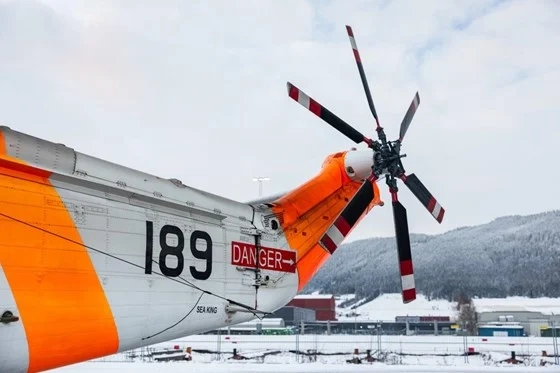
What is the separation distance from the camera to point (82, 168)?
6758mm

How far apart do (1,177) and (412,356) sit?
18888mm

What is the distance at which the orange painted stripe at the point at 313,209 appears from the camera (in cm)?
1012

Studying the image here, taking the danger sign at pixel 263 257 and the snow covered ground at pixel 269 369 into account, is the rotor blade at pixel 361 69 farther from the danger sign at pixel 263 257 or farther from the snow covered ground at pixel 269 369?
the snow covered ground at pixel 269 369

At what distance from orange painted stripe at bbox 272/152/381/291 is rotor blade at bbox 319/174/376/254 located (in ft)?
1.49

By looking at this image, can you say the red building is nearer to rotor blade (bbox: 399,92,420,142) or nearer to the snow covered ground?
the snow covered ground

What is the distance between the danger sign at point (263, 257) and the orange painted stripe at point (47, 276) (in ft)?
8.60

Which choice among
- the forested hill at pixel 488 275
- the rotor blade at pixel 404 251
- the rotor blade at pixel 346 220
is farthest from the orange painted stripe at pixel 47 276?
the forested hill at pixel 488 275

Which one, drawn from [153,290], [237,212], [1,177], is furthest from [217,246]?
[1,177]

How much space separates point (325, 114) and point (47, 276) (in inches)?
244

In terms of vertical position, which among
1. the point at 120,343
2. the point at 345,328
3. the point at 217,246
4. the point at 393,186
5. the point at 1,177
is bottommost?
the point at 345,328

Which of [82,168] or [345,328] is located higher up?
[82,168]

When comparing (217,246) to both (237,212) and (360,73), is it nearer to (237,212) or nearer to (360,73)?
(237,212)

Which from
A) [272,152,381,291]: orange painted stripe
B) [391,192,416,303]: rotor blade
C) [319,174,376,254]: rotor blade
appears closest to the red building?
[272,152,381,291]: orange painted stripe

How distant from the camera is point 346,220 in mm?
9789
